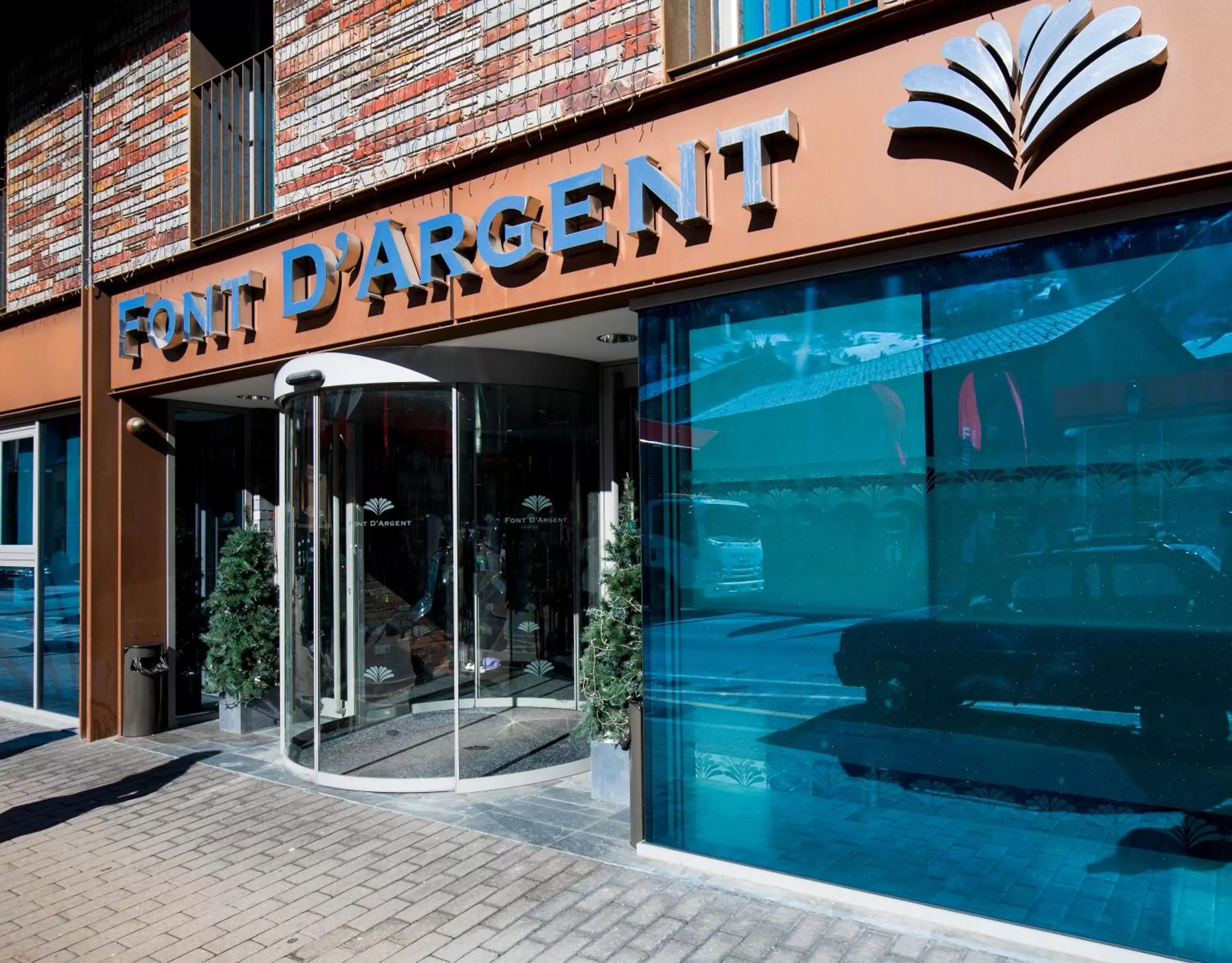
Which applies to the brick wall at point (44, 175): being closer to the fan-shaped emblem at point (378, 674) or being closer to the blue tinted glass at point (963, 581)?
the fan-shaped emblem at point (378, 674)

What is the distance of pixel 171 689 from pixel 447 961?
5.76m

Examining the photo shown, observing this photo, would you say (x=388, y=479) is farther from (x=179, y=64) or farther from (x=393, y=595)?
(x=179, y=64)

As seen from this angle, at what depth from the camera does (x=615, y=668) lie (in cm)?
611

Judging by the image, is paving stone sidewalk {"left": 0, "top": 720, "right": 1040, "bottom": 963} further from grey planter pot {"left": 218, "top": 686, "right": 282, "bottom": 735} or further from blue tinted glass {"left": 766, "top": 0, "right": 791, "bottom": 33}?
blue tinted glass {"left": 766, "top": 0, "right": 791, "bottom": 33}

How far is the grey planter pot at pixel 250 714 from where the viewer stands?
8477mm

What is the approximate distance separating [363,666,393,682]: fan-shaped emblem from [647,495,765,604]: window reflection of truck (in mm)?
2872

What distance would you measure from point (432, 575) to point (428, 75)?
351 centimetres

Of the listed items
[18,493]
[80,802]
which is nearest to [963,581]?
[80,802]

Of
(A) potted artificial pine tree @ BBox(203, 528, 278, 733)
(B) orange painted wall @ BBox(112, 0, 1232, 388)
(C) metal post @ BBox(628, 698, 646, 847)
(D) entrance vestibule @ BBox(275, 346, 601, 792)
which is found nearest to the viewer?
(B) orange painted wall @ BBox(112, 0, 1232, 388)

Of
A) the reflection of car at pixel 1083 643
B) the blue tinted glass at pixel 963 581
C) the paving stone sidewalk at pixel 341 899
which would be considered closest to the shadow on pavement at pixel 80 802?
the paving stone sidewalk at pixel 341 899

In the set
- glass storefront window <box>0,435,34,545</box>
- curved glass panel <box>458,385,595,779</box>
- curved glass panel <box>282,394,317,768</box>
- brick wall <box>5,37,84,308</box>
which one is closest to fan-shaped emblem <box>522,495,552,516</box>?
curved glass panel <box>458,385,595,779</box>

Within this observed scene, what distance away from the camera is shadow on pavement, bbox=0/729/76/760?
8.12 metres

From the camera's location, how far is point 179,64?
829cm

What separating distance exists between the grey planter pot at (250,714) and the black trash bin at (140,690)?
0.59m
